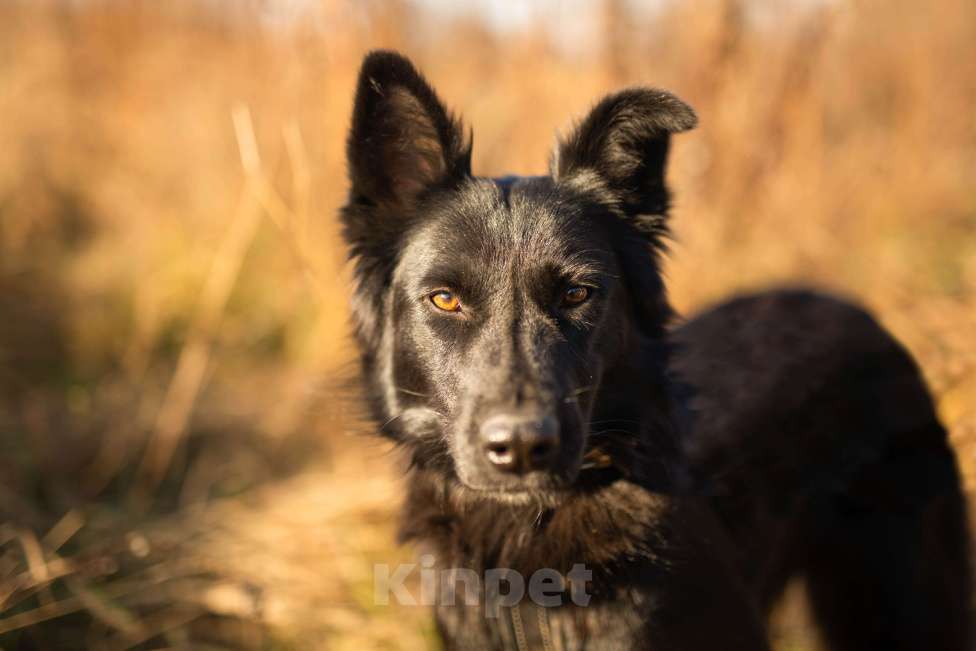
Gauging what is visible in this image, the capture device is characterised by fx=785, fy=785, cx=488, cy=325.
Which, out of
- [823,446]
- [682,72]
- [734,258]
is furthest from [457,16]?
[823,446]

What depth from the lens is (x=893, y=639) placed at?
3.42 metres

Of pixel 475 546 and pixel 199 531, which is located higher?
pixel 475 546

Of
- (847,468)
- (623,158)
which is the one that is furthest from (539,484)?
(847,468)

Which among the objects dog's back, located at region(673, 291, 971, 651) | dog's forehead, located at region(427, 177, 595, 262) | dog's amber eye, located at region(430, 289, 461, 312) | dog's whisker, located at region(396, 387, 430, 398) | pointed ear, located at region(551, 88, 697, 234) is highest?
pointed ear, located at region(551, 88, 697, 234)

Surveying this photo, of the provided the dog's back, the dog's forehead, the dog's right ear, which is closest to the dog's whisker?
the dog's right ear

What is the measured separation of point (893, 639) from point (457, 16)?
7.32 m

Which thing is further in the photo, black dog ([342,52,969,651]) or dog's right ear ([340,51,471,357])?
dog's right ear ([340,51,471,357])

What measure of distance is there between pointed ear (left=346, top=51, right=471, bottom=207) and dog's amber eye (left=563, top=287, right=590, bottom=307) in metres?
0.65

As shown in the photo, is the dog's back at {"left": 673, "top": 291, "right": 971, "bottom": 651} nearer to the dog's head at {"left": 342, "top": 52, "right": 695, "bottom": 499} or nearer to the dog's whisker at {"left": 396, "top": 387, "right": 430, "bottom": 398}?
the dog's head at {"left": 342, "top": 52, "right": 695, "bottom": 499}

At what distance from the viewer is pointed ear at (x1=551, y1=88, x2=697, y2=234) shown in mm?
2723

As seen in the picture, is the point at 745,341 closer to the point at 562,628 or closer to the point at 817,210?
the point at 562,628

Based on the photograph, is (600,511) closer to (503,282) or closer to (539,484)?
(539,484)

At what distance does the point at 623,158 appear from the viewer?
9.27 feet

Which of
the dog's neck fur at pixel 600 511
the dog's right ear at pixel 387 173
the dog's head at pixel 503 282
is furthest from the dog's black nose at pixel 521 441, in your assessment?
the dog's right ear at pixel 387 173
